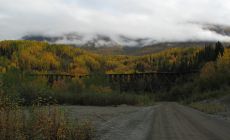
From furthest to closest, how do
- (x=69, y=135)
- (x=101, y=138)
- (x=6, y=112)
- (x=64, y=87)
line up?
(x=64, y=87), (x=101, y=138), (x=69, y=135), (x=6, y=112)

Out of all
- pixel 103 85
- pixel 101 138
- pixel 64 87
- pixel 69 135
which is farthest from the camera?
pixel 103 85

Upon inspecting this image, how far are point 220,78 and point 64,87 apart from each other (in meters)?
46.8

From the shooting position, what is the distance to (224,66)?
13150 centimetres

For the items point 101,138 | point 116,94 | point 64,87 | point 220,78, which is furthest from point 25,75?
point 101,138

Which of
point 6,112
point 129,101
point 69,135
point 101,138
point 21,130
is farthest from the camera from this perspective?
point 129,101

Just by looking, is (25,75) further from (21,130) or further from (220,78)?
(21,130)

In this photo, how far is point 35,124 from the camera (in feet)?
57.3

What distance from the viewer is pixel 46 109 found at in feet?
60.0

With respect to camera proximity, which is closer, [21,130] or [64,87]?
[21,130]

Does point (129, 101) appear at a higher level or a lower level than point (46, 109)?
lower

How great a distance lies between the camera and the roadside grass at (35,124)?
16375 mm

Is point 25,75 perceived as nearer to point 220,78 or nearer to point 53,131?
point 220,78

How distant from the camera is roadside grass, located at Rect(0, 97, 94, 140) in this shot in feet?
53.7

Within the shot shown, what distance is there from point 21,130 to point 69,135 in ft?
7.91
